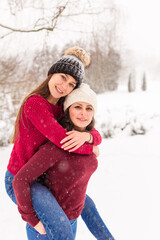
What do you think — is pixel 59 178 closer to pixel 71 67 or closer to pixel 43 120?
pixel 43 120

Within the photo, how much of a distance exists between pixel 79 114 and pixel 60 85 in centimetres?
27

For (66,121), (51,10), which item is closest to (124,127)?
(51,10)

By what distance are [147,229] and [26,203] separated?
2238 millimetres

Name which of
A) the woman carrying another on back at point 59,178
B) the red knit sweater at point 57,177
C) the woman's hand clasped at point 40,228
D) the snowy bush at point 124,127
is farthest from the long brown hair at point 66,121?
the snowy bush at point 124,127

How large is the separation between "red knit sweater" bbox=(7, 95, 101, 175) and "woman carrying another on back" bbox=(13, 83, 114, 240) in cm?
8

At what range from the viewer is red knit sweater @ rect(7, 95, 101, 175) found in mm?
1304

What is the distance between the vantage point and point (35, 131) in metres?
1.40

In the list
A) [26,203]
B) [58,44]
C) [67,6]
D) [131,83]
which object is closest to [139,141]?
[58,44]

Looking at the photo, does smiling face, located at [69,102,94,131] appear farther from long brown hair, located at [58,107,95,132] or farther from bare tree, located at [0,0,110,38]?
bare tree, located at [0,0,110,38]

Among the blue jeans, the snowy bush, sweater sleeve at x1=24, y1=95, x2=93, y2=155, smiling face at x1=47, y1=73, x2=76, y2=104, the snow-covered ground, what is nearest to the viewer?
the blue jeans

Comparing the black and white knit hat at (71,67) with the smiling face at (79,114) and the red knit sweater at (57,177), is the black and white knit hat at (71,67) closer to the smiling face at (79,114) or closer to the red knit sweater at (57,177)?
the smiling face at (79,114)

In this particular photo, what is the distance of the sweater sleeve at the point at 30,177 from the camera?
1.23 m

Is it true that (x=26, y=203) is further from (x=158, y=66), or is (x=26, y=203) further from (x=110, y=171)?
(x=158, y=66)

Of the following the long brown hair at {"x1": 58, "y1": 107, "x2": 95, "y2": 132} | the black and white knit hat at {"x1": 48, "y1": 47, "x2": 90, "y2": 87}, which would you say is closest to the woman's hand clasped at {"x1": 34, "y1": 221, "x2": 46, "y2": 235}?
the long brown hair at {"x1": 58, "y1": 107, "x2": 95, "y2": 132}
